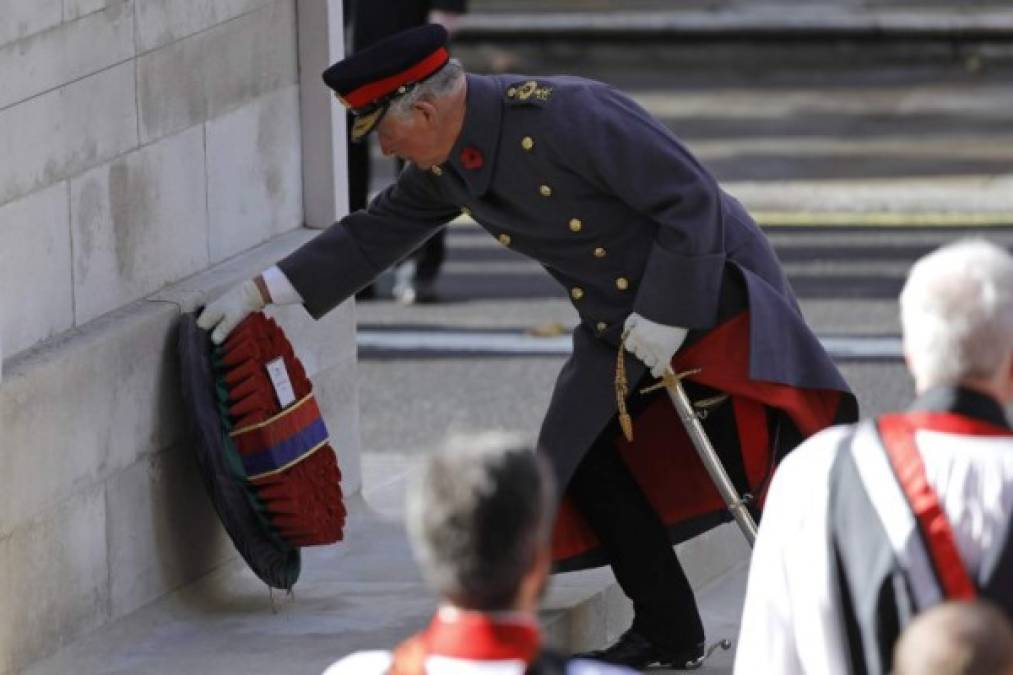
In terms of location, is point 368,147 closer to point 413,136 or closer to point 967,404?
point 413,136

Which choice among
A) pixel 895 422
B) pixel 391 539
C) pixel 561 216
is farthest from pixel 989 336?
pixel 391 539

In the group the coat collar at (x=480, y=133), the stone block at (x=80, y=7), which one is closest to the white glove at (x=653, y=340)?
the coat collar at (x=480, y=133)

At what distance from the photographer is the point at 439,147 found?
5.45 m

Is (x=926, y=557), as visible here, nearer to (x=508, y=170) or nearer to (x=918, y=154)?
(x=508, y=170)

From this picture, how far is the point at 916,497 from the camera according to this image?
3.60 m

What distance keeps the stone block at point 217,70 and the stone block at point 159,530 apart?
0.75 m

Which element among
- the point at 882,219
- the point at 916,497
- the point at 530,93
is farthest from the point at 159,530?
the point at 882,219

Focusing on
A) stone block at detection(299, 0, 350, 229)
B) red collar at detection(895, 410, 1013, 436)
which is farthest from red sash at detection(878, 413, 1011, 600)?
stone block at detection(299, 0, 350, 229)

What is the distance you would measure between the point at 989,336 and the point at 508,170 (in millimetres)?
2054

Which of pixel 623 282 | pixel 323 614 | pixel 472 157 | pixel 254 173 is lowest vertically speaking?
pixel 323 614

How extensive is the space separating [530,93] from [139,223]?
100cm

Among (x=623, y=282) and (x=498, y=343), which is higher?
(x=623, y=282)

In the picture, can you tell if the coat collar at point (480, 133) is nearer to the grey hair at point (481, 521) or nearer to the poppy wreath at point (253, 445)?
the poppy wreath at point (253, 445)

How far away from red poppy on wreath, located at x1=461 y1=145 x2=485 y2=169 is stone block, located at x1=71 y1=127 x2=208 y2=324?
0.82m
